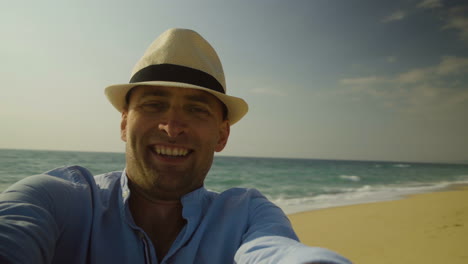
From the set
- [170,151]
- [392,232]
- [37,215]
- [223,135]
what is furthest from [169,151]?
[392,232]

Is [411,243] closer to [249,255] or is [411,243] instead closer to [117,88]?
[249,255]

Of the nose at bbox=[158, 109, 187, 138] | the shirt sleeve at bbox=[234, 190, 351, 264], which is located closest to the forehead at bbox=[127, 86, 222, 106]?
the nose at bbox=[158, 109, 187, 138]

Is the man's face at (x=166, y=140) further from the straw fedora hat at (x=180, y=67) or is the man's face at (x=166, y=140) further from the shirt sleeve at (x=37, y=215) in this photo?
the shirt sleeve at (x=37, y=215)

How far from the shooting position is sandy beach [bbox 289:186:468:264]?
4.37 meters

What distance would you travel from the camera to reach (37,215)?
104 centimetres

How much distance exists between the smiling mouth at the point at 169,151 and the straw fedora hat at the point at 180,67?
1.32ft

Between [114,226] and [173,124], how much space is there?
2.24 feet

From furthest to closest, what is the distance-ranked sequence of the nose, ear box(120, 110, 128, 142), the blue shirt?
ear box(120, 110, 128, 142)
the nose
the blue shirt

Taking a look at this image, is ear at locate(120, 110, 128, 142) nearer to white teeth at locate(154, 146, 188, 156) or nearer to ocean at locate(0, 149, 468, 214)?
white teeth at locate(154, 146, 188, 156)

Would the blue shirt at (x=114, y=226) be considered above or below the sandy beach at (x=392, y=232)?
above

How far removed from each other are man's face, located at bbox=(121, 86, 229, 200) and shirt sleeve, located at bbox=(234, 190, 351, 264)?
1.65 ft

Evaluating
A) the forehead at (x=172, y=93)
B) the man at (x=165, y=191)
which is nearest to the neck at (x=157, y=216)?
the man at (x=165, y=191)

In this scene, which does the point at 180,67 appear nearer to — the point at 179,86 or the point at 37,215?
the point at 179,86

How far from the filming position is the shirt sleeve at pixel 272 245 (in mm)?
731
